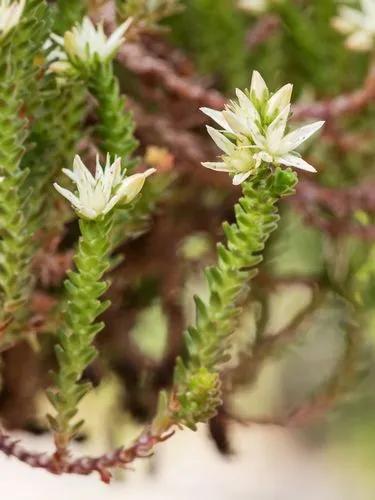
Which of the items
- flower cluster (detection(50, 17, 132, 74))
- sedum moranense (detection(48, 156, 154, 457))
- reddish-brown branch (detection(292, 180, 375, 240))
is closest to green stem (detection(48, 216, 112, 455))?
sedum moranense (detection(48, 156, 154, 457))

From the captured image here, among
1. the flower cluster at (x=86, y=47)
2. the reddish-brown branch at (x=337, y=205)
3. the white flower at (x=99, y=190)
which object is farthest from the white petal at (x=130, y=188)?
the reddish-brown branch at (x=337, y=205)

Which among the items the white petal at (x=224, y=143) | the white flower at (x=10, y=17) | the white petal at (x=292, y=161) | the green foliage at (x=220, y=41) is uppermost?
the white flower at (x=10, y=17)

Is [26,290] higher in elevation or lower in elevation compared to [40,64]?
lower

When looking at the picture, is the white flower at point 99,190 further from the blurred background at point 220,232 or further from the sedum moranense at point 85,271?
the blurred background at point 220,232

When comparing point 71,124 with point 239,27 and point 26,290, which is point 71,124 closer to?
point 26,290

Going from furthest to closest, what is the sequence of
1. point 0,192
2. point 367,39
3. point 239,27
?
point 239,27 → point 367,39 → point 0,192

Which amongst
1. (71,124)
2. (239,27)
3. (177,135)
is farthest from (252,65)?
(71,124)
